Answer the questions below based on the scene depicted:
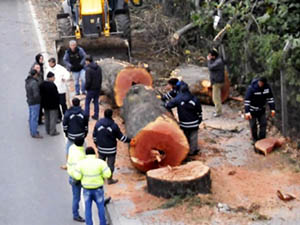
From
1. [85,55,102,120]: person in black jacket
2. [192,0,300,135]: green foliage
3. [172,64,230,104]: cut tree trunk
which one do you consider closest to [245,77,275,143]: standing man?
[192,0,300,135]: green foliage

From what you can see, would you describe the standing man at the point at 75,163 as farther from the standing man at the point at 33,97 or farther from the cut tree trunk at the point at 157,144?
the standing man at the point at 33,97

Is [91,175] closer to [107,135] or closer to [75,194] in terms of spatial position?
[75,194]

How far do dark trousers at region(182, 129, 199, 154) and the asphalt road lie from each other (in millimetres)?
2779

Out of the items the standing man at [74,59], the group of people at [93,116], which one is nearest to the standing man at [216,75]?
the group of people at [93,116]

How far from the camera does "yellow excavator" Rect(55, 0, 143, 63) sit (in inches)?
756

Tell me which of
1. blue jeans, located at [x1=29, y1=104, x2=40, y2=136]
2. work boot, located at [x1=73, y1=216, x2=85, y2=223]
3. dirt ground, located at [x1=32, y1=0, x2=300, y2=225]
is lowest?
work boot, located at [x1=73, y1=216, x2=85, y2=223]

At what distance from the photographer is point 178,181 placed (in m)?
11.7

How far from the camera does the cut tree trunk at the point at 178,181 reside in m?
11.7

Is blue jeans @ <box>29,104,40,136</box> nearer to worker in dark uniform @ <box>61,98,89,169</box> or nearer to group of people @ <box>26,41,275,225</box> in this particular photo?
group of people @ <box>26,41,275,225</box>

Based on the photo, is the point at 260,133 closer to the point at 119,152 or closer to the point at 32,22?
the point at 119,152

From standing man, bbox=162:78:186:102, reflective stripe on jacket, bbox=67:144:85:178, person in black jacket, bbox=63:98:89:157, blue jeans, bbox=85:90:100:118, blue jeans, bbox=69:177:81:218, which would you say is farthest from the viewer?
blue jeans, bbox=85:90:100:118

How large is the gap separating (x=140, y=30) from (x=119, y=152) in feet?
34.1

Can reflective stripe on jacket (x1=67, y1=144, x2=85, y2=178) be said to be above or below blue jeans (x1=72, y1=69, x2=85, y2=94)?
below

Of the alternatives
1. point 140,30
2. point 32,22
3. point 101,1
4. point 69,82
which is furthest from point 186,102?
point 32,22
